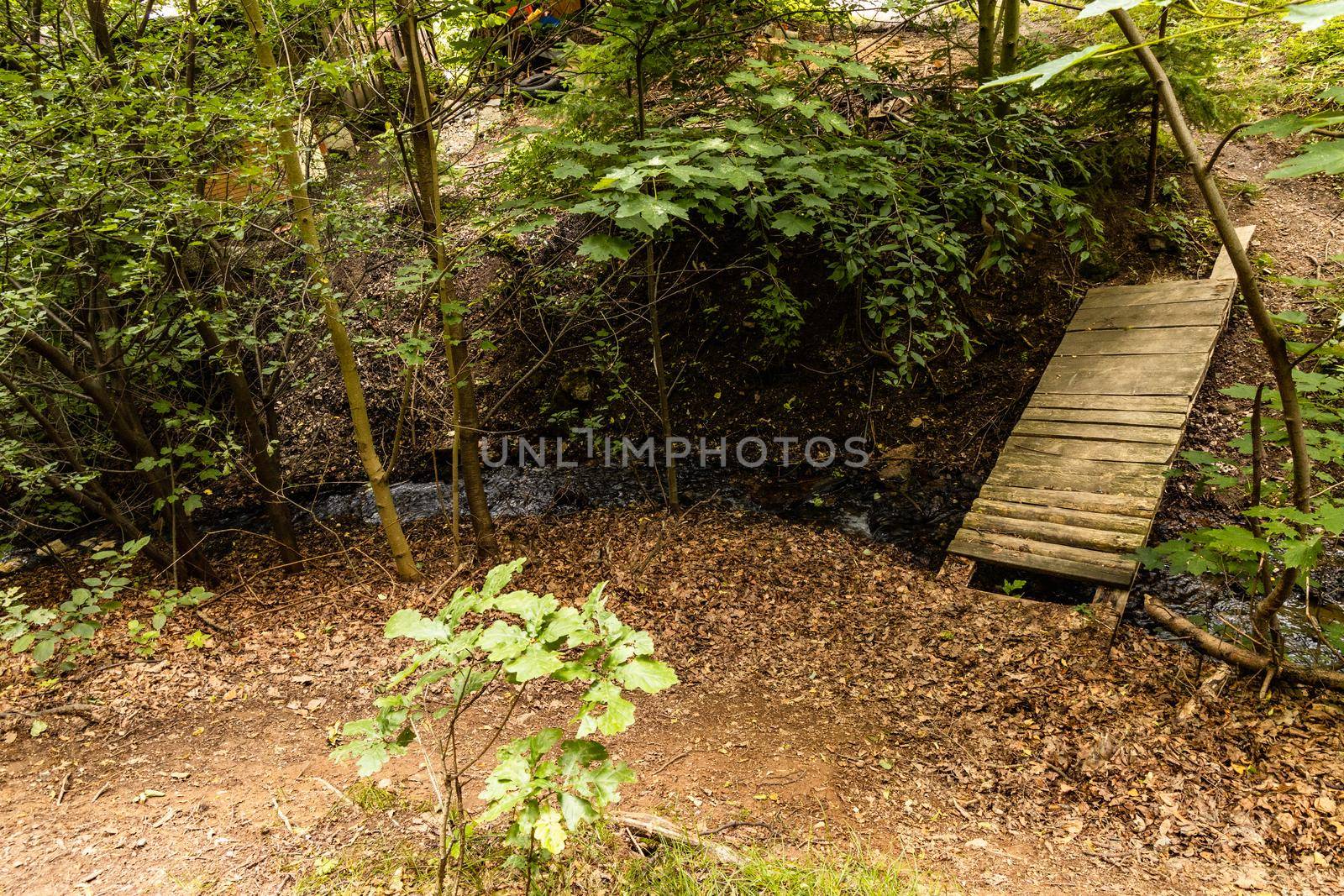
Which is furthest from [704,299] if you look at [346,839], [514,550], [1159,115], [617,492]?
[346,839]

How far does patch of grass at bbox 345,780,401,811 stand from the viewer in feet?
10.3

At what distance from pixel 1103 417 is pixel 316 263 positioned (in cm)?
594

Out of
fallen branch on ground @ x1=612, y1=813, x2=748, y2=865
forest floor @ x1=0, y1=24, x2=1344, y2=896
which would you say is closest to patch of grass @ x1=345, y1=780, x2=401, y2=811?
forest floor @ x1=0, y1=24, x2=1344, y2=896

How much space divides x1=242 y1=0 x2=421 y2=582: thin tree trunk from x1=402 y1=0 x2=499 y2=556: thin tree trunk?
588mm

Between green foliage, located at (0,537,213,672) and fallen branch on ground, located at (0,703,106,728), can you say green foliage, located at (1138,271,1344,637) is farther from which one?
fallen branch on ground, located at (0,703,106,728)

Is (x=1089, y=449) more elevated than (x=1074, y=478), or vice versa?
(x=1089, y=449)

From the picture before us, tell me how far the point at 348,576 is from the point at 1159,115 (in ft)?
28.4

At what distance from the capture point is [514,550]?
20.5ft

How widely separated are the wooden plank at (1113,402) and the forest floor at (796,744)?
443 millimetres

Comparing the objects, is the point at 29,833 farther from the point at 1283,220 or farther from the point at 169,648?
the point at 1283,220

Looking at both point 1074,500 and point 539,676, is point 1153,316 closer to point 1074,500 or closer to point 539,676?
point 1074,500

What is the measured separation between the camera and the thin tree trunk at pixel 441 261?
15.3 ft

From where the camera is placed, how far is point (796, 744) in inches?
151

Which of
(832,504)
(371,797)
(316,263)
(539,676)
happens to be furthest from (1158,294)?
(371,797)
